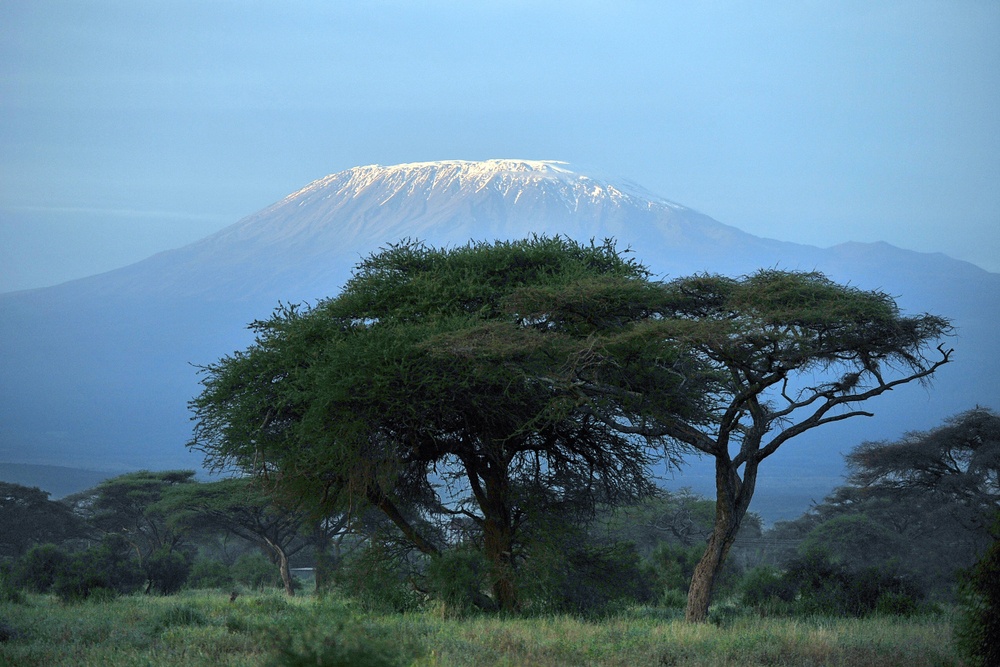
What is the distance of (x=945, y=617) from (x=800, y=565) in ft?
17.0

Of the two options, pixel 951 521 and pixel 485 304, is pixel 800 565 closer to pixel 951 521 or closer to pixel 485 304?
pixel 951 521

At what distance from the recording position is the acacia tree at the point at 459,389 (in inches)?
764

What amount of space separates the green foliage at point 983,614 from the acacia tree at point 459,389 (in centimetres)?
682

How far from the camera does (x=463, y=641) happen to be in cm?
1296

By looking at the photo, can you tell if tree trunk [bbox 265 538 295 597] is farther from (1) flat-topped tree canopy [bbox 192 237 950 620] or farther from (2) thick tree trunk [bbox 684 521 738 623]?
(2) thick tree trunk [bbox 684 521 738 623]

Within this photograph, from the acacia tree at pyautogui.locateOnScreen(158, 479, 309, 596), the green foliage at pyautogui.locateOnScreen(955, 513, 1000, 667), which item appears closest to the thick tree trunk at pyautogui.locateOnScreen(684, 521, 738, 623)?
the green foliage at pyautogui.locateOnScreen(955, 513, 1000, 667)

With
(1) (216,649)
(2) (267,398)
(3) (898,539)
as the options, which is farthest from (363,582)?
(3) (898,539)

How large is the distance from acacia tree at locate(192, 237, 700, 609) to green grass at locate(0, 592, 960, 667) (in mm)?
4309

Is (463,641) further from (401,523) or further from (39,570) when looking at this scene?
(39,570)

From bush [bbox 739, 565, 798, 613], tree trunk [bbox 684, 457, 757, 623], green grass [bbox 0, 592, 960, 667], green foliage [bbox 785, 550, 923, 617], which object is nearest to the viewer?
green grass [bbox 0, 592, 960, 667]

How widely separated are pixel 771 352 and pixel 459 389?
592 cm

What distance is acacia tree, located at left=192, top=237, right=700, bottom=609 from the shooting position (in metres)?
19.4

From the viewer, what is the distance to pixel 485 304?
22109 mm

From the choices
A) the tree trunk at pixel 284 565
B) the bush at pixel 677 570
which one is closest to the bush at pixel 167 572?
the tree trunk at pixel 284 565
